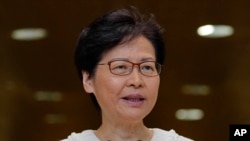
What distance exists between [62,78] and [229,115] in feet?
2.82

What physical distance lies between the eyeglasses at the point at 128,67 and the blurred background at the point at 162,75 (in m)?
1.46

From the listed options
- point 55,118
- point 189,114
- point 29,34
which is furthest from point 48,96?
point 189,114

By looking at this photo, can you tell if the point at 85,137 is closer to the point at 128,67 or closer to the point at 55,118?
the point at 128,67

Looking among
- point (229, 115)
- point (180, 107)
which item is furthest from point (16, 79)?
point (229, 115)

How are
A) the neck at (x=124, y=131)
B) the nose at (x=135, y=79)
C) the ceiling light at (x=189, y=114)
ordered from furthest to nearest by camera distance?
the ceiling light at (x=189, y=114)
the neck at (x=124, y=131)
the nose at (x=135, y=79)

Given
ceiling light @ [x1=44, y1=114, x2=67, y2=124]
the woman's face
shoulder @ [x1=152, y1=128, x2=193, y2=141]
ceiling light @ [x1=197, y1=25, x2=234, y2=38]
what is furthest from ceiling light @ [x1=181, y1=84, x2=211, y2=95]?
the woman's face

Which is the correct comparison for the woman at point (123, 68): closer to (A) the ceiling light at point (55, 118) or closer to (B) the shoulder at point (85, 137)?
(B) the shoulder at point (85, 137)

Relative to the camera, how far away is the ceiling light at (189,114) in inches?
110

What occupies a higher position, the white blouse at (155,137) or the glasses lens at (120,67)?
the glasses lens at (120,67)

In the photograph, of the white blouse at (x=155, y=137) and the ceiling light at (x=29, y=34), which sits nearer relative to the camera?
the white blouse at (x=155, y=137)

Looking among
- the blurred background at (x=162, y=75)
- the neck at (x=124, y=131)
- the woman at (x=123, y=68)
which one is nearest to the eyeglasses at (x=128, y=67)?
the woman at (x=123, y=68)

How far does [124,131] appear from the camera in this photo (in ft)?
4.62

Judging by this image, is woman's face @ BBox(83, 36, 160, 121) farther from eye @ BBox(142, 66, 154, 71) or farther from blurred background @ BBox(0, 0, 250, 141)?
blurred background @ BBox(0, 0, 250, 141)

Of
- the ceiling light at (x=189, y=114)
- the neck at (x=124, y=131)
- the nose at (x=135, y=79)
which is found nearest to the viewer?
the nose at (x=135, y=79)
